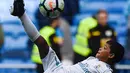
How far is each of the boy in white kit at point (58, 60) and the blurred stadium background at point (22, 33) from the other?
478cm

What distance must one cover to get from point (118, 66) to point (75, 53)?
2.98 feet

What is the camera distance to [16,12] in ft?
20.3

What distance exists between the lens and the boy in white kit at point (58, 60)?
6426 mm

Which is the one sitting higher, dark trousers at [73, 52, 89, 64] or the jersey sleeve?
the jersey sleeve

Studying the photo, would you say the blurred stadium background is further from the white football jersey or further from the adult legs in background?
the white football jersey

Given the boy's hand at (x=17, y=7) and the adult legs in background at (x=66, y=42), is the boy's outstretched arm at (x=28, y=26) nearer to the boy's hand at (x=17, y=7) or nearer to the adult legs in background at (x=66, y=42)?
the boy's hand at (x=17, y=7)

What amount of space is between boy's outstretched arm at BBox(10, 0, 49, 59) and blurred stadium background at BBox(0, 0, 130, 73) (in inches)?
204

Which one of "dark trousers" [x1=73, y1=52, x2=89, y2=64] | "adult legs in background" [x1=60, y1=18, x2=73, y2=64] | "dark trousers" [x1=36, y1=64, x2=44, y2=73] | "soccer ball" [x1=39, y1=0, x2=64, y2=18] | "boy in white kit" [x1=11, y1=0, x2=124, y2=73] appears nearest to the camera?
"boy in white kit" [x1=11, y1=0, x2=124, y2=73]

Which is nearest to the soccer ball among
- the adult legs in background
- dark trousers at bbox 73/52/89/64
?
dark trousers at bbox 73/52/89/64

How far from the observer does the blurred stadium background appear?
1164 cm

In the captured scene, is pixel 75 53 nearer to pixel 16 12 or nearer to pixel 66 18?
pixel 66 18

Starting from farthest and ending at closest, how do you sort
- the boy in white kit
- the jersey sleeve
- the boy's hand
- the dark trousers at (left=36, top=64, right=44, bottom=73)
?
1. the dark trousers at (left=36, top=64, right=44, bottom=73)
2. the jersey sleeve
3. the boy in white kit
4. the boy's hand

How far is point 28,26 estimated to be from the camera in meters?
6.41

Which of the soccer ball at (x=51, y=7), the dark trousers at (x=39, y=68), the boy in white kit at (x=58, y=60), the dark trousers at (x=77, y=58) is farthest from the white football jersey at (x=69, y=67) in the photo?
the dark trousers at (x=77, y=58)
